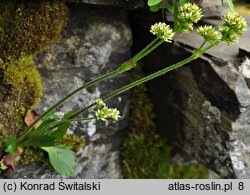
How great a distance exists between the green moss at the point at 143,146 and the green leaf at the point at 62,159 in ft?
2.77

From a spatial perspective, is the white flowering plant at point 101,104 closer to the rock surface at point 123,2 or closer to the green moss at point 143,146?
the rock surface at point 123,2

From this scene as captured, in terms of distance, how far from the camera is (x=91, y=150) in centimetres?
280

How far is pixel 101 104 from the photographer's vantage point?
1904 mm

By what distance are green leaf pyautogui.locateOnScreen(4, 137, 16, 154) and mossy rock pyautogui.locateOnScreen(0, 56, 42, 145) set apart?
5.6 inches

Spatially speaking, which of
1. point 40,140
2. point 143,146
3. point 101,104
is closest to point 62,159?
point 40,140

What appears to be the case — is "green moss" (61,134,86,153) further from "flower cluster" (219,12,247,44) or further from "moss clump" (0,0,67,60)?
"flower cluster" (219,12,247,44)

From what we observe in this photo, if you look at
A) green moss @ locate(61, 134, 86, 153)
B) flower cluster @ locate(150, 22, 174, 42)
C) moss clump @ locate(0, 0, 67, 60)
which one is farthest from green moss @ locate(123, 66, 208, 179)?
flower cluster @ locate(150, 22, 174, 42)

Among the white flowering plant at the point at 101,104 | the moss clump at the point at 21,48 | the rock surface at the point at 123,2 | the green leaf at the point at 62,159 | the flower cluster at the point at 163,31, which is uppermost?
the rock surface at the point at 123,2

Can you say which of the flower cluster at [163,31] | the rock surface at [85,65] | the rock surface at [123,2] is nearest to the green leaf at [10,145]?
the rock surface at [85,65]

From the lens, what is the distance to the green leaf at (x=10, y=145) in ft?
7.10

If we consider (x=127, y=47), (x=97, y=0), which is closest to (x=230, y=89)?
(x=127, y=47)

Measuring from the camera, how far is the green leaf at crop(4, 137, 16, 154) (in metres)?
2.16

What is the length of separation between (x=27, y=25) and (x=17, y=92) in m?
0.37
